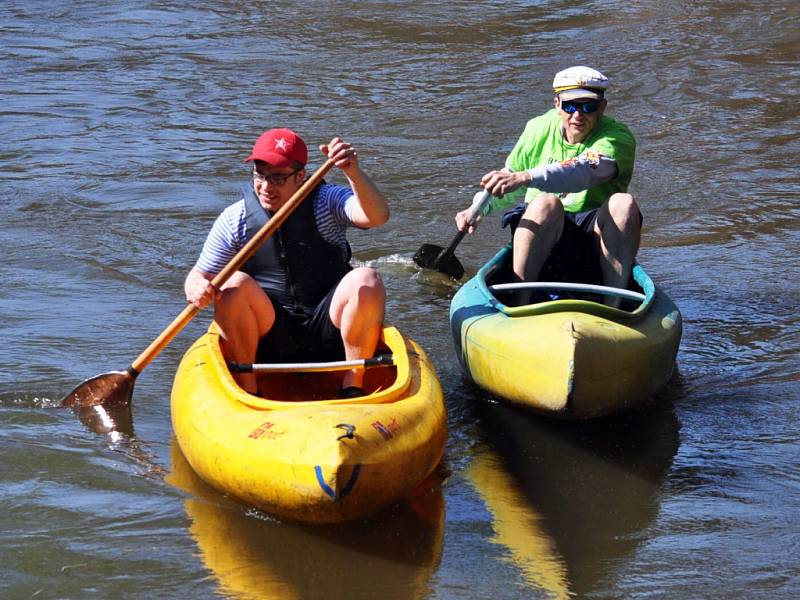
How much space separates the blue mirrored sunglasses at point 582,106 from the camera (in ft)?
18.0

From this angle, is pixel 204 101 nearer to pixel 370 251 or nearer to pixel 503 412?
pixel 370 251

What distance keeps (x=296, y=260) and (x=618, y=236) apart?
1458mm

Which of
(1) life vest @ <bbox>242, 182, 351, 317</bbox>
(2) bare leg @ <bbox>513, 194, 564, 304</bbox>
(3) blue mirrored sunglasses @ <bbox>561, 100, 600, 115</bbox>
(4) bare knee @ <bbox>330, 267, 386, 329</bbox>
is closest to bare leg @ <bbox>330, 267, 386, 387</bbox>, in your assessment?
(4) bare knee @ <bbox>330, 267, 386, 329</bbox>

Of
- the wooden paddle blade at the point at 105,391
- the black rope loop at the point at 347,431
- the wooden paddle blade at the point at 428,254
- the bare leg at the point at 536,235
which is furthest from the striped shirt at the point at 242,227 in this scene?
the wooden paddle blade at the point at 428,254

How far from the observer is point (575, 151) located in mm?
5582

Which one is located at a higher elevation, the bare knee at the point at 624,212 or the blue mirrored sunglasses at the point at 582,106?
the blue mirrored sunglasses at the point at 582,106

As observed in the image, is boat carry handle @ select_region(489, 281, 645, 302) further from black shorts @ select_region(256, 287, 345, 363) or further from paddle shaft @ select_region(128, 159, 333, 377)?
paddle shaft @ select_region(128, 159, 333, 377)

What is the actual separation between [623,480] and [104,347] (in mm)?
2655

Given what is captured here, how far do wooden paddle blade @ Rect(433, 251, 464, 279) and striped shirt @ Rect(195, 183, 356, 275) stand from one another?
7.03ft

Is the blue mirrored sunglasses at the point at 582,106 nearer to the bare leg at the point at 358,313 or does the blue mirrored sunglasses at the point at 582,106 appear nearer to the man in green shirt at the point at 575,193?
the man in green shirt at the point at 575,193

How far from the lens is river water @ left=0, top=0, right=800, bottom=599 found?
4.05 metres

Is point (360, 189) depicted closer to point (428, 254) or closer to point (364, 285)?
point (364, 285)

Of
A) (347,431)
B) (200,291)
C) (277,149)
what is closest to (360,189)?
(277,149)

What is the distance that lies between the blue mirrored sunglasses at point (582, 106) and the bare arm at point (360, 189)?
1196mm
